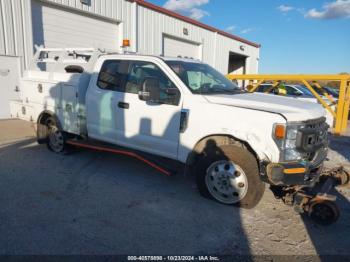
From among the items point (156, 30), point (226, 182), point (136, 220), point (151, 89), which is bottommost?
point (136, 220)

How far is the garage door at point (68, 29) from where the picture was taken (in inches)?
402

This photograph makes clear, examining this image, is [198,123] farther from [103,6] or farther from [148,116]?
[103,6]

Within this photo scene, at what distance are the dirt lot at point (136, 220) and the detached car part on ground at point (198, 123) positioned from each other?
0.31 metres

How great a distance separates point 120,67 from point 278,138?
2.82 meters

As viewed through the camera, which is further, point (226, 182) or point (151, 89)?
point (151, 89)

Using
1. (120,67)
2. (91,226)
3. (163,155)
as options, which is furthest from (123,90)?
(91,226)

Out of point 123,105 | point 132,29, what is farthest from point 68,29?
point 123,105

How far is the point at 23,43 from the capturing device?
977cm

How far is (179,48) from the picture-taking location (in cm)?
1655

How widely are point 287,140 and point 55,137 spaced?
4.72 m

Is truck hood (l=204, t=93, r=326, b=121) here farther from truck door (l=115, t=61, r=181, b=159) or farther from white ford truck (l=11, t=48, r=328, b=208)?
truck door (l=115, t=61, r=181, b=159)

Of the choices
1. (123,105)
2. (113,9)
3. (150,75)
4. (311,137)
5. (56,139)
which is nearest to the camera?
(311,137)

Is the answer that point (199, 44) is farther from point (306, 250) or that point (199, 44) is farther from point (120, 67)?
point (306, 250)

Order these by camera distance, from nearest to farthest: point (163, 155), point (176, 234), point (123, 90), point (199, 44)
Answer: point (176, 234) < point (163, 155) < point (123, 90) < point (199, 44)
